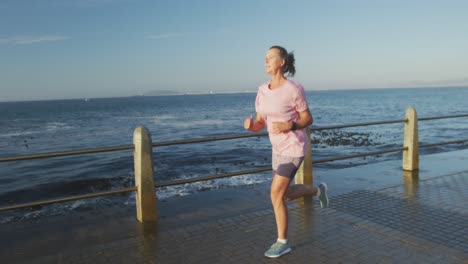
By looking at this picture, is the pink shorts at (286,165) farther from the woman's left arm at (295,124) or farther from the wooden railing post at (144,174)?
the wooden railing post at (144,174)

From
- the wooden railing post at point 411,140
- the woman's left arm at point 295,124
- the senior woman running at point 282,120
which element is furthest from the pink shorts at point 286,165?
the wooden railing post at point 411,140

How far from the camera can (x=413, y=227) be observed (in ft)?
16.2

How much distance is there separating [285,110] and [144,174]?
2.49 metres

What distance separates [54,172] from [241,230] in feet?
54.2

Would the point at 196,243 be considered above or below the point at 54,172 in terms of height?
above

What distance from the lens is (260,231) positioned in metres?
4.94

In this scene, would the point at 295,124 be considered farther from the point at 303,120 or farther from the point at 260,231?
the point at 260,231

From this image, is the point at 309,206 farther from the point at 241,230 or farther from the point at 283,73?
the point at 283,73


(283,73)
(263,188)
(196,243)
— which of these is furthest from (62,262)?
(263,188)

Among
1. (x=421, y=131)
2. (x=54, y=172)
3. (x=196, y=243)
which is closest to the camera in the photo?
(x=196, y=243)

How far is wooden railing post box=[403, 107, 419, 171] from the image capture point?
8.16 meters

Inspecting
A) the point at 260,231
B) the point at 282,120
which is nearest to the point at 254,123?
the point at 282,120

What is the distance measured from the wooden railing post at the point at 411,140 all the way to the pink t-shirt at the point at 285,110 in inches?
202

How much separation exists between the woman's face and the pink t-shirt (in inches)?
6.5
